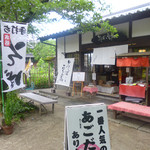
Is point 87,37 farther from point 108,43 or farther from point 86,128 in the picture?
point 86,128

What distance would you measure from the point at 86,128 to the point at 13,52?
3568mm

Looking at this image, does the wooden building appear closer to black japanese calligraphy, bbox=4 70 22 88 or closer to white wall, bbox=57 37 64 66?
white wall, bbox=57 37 64 66

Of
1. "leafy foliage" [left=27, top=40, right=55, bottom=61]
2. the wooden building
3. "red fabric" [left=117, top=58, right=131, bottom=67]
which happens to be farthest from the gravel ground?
"leafy foliage" [left=27, top=40, right=55, bottom=61]

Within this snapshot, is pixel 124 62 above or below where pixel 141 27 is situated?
below

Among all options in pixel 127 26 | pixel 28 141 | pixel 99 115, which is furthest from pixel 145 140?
pixel 127 26

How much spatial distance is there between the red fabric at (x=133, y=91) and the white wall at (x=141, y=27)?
8.67ft

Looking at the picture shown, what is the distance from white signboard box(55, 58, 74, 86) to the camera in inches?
356

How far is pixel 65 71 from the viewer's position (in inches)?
369

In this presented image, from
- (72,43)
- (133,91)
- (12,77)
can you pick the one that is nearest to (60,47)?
(72,43)

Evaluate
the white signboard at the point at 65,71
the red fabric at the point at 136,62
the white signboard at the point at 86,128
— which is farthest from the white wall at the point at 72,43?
the white signboard at the point at 86,128

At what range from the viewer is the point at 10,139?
413 centimetres

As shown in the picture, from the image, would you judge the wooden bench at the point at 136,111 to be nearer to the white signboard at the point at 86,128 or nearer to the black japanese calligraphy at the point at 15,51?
→ the white signboard at the point at 86,128

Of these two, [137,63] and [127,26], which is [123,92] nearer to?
[137,63]

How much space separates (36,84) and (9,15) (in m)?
8.21
